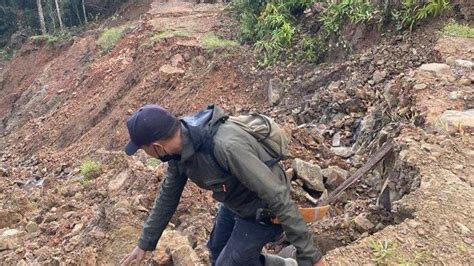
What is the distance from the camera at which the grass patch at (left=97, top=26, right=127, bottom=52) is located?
14.7 meters

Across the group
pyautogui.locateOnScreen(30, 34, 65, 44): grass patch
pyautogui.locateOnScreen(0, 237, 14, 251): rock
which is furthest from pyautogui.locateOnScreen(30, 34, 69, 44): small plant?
pyautogui.locateOnScreen(0, 237, 14, 251): rock

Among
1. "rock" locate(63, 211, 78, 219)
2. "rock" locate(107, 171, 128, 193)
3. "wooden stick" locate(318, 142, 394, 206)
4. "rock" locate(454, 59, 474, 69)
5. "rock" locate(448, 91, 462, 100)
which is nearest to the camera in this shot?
"wooden stick" locate(318, 142, 394, 206)

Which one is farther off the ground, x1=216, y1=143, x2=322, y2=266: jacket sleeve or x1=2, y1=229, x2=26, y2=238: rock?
x1=216, y1=143, x2=322, y2=266: jacket sleeve

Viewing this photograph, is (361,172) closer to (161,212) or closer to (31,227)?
(161,212)

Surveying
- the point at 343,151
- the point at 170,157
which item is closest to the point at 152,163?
the point at 343,151

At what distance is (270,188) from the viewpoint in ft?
8.94

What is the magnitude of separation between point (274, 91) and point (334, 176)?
Answer: 4104 millimetres

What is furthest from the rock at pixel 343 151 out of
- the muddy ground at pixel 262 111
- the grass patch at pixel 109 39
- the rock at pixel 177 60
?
the grass patch at pixel 109 39

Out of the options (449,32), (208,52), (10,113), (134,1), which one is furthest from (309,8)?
(134,1)

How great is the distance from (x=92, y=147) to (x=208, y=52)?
9.52 ft

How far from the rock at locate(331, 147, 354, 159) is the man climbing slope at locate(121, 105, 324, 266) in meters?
2.89

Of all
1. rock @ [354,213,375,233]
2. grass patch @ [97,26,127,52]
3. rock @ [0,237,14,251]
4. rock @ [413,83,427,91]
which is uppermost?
rock @ [413,83,427,91]

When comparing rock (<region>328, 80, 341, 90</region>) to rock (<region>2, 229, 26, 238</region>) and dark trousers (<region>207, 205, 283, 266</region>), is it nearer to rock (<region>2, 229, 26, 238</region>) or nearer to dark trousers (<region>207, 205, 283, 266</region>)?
rock (<region>2, 229, 26, 238</region>)

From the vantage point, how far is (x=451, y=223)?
→ 355cm
